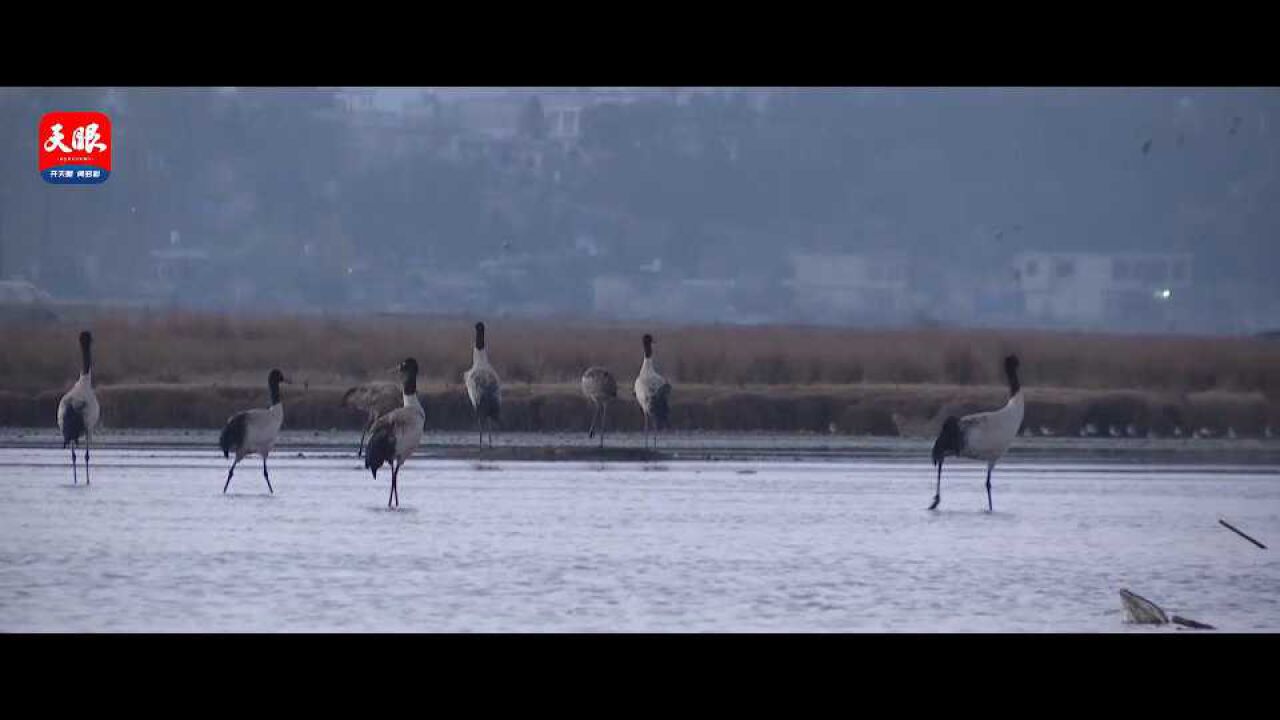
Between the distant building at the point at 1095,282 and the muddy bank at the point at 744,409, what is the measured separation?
28.4 metres

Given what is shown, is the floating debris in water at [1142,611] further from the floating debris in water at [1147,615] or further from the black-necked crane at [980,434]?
the black-necked crane at [980,434]

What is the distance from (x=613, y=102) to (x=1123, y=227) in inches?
597

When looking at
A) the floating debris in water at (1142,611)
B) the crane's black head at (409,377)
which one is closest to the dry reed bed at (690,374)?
the crane's black head at (409,377)

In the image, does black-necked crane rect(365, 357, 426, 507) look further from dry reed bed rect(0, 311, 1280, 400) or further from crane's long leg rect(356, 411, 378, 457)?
dry reed bed rect(0, 311, 1280, 400)

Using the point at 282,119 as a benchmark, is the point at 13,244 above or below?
below

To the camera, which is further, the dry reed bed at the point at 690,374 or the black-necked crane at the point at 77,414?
the dry reed bed at the point at 690,374

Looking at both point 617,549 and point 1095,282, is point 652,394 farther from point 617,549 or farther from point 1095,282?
point 1095,282

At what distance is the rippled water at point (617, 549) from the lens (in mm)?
10328

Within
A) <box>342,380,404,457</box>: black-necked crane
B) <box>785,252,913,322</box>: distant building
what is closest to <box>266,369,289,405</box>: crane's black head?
<box>342,380,404,457</box>: black-necked crane

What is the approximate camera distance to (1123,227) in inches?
2355

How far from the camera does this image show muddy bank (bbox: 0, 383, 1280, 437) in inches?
946
